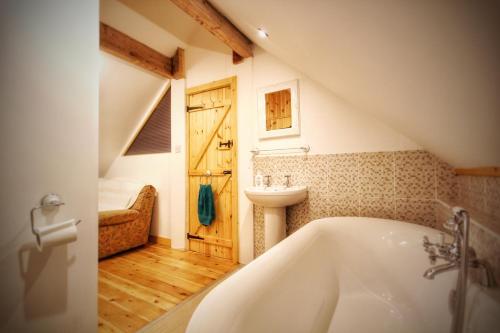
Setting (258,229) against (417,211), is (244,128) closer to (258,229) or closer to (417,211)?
(258,229)

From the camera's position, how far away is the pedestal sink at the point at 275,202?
178 cm

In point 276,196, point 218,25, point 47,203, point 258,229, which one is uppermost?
point 218,25

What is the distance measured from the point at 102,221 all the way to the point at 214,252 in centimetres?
139

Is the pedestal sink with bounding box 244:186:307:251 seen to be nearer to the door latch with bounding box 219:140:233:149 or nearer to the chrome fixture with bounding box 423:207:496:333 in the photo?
the door latch with bounding box 219:140:233:149

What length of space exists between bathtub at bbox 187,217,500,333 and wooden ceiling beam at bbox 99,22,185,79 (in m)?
2.78

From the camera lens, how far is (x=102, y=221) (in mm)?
2434

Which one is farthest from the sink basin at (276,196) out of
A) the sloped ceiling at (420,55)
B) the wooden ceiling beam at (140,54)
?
the wooden ceiling beam at (140,54)

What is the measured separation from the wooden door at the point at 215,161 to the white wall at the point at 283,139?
0.11 meters

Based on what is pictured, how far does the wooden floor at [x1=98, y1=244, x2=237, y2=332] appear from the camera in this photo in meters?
1.51

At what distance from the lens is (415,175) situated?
1.64 meters

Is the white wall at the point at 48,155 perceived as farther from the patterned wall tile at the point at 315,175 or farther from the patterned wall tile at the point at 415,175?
the patterned wall tile at the point at 415,175

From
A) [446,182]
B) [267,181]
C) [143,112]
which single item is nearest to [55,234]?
[267,181]

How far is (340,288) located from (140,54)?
10.8 feet

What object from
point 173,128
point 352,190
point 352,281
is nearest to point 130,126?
point 173,128
